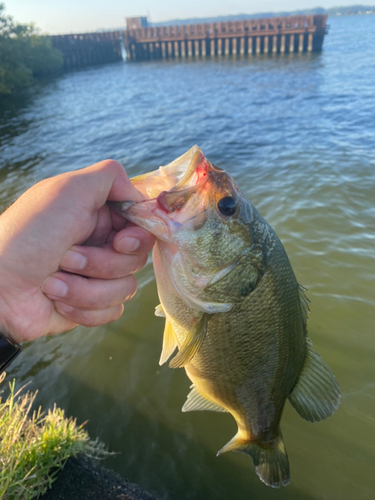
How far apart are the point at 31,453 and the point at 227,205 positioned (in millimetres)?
2403

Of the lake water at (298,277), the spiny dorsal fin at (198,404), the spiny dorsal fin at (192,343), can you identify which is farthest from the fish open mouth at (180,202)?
the lake water at (298,277)

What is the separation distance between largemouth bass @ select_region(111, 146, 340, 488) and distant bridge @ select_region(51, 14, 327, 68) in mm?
39443

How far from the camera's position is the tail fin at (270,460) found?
2.40 m

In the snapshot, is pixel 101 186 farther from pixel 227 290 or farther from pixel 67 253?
pixel 227 290

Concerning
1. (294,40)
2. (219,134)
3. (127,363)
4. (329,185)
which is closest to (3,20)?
(294,40)

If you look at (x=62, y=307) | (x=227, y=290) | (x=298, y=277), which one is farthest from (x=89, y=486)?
(x=298, y=277)

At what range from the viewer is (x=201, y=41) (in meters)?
40.0

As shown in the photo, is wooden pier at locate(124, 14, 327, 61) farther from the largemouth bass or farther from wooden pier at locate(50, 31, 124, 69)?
the largemouth bass

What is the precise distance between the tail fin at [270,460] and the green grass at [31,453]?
1283 mm

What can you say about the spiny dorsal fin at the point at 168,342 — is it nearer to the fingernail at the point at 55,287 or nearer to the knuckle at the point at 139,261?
the knuckle at the point at 139,261

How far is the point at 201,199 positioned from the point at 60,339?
4045 millimetres

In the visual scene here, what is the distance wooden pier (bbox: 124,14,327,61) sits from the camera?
33.8 meters

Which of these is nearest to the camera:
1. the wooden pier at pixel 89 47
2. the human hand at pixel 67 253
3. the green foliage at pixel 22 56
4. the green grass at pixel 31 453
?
the human hand at pixel 67 253

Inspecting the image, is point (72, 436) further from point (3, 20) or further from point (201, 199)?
point (3, 20)
